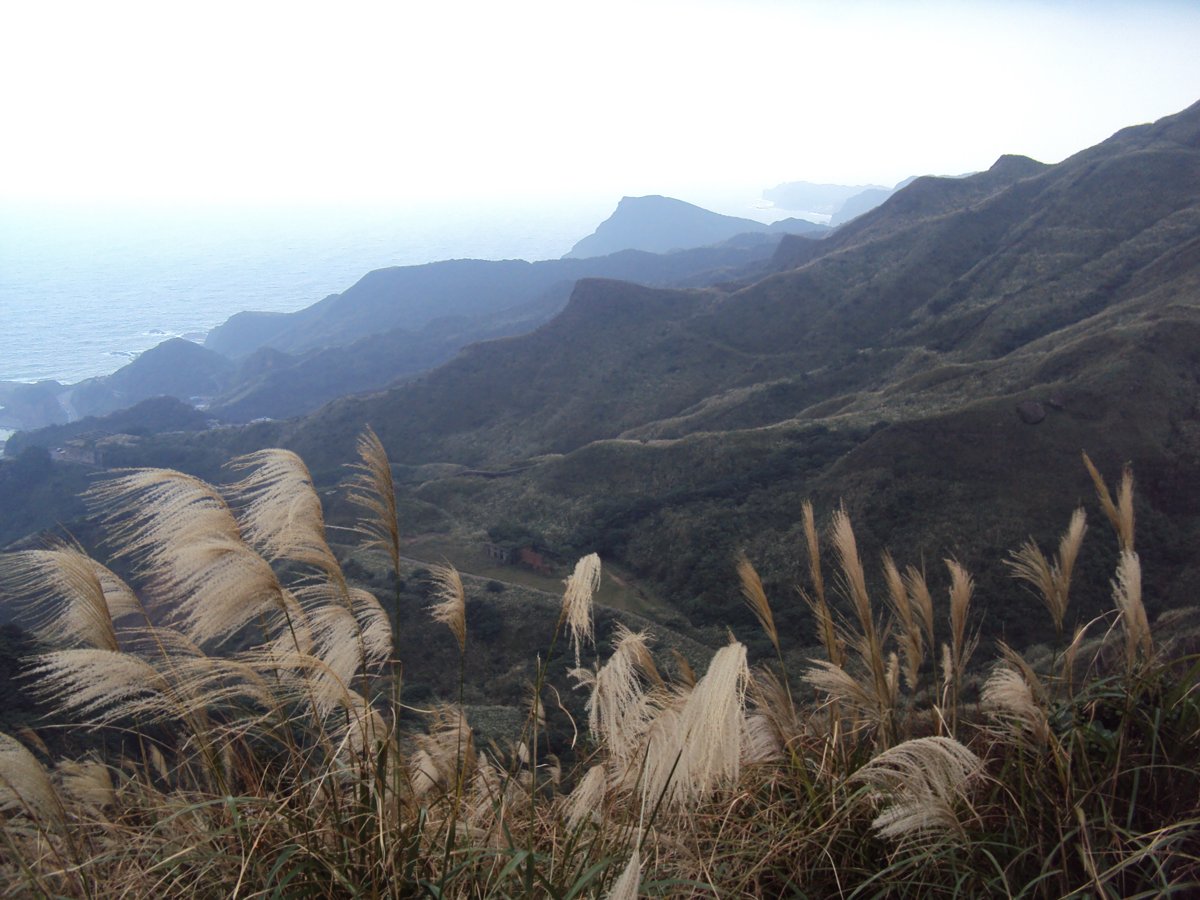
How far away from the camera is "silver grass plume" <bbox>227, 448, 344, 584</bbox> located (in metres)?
2.09

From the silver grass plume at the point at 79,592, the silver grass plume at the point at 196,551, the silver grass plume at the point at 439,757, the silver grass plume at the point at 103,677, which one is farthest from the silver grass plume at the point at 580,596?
the silver grass plume at the point at 79,592

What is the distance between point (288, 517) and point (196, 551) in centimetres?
28

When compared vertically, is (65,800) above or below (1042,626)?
above

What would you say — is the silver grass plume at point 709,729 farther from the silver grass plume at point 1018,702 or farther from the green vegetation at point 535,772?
the silver grass plume at point 1018,702

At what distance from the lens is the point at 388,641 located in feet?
8.15

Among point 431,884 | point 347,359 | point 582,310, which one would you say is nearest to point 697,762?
point 431,884

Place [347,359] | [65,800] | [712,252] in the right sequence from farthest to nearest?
[712,252]
[347,359]
[65,800]

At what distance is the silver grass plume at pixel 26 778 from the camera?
1.98 m

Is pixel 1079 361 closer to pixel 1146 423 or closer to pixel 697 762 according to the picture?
pixel 1146 423

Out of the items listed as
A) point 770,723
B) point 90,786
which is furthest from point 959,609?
point 90,786

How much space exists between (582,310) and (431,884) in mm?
73952

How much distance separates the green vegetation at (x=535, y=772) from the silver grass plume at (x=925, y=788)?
13 millimetres

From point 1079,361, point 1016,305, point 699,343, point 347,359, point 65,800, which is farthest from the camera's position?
point 347,359

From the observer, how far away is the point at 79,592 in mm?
2062
